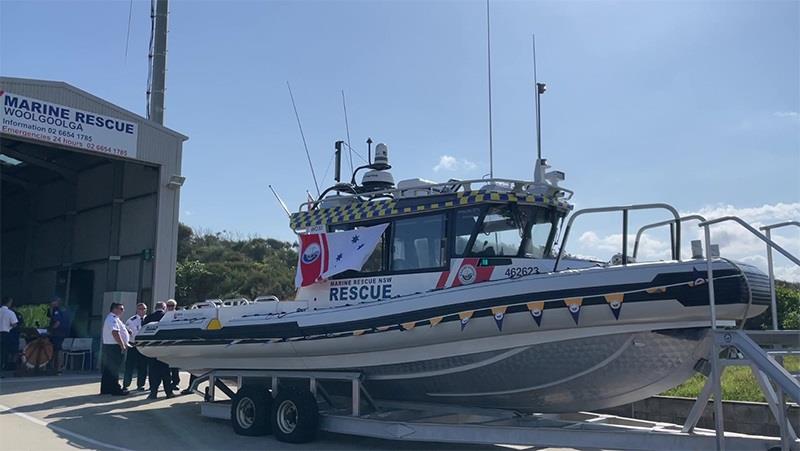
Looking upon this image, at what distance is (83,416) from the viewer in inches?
353

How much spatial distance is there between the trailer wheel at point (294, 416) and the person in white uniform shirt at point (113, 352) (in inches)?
179

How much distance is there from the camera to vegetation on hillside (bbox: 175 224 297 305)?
101 ft

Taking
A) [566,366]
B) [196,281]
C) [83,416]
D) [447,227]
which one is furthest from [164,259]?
[196,281]

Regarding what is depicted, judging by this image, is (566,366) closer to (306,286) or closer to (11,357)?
(306,286)

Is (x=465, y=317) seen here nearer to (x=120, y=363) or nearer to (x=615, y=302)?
(x=615, y=302)

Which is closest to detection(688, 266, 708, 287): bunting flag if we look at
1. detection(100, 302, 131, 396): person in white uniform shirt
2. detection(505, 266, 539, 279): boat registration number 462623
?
detection(505, 266, 539, 279): boat registration number 462623

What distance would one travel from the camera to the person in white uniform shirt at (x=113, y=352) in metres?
10.9

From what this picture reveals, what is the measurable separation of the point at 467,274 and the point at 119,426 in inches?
189

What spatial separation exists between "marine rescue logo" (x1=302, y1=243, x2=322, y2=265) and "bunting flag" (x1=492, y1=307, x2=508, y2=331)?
2640mm

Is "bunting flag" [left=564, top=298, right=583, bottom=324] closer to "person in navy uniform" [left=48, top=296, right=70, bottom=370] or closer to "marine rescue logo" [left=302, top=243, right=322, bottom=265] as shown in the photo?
"marine rescue logo" [left=302, top=243, right=322, bottom=265]

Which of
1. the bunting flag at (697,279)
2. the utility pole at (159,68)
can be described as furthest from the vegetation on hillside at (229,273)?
the bunting flag at (697,279)

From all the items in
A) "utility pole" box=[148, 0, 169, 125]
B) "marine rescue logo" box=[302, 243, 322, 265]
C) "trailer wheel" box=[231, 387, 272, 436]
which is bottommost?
"trailer wheel" box=[231, 387, 272, 436]

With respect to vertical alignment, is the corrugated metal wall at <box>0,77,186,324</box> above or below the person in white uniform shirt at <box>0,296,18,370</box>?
above

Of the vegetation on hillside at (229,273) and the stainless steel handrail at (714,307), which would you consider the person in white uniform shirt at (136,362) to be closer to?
the stainless steel handrail at (714,307)
